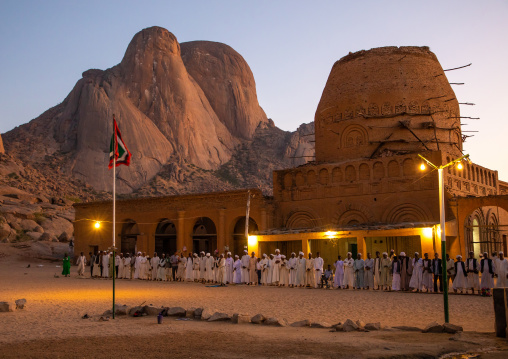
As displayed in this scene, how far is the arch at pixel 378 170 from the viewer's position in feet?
89.6

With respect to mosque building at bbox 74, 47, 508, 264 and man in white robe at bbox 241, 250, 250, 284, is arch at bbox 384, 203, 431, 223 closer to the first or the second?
mosque building at bbox 74, 47, 508, 264

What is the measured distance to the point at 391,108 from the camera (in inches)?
1142

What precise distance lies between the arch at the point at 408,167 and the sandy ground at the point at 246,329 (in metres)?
8.69

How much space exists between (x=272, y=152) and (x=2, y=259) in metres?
48.4

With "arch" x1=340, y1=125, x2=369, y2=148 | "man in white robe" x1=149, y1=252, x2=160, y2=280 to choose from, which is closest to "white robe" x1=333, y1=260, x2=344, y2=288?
"arch" x1=340, y1=125, x2=369, y2=148

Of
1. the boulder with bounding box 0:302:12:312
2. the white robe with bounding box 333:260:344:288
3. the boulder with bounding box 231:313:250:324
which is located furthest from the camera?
the white robe with bounding box 333:260:344:288

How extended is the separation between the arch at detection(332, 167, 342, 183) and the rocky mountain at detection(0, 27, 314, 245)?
34635 mm

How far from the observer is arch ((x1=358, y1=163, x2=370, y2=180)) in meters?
27.7

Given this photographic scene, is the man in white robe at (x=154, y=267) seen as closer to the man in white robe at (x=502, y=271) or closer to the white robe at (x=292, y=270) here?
the white robe at (x=292, y=270)

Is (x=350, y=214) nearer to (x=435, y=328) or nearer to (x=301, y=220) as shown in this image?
(x=301, y=220)

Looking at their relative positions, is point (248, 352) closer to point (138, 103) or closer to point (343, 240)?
point (343, 240)

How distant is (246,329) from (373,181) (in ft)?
57.5

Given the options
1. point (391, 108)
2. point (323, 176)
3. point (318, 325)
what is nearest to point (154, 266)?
point (323, 176)

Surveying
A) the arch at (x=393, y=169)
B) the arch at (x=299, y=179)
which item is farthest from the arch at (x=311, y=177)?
the arch at (x=393, y=169)
